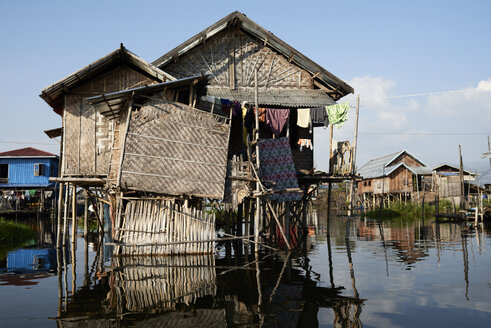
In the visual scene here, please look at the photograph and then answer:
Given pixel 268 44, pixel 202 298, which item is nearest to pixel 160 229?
pixel 202 298

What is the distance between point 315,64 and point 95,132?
8437 millimetres

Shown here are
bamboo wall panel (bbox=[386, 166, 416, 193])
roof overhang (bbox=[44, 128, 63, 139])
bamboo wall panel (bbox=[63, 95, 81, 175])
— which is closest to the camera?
bamboo wall panel (bbox=[63, 95, 81, 175])

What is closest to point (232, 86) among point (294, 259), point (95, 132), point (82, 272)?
point (95, 132)

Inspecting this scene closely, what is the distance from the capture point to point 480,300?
7367mm

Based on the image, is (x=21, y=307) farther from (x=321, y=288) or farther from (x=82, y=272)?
(x=321, y=288)

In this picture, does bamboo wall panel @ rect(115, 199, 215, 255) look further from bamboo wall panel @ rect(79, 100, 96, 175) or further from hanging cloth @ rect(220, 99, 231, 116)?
hanging cloth @ rect(220, 99, 231, 116)

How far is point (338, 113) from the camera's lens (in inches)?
593

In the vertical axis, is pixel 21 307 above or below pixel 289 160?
below

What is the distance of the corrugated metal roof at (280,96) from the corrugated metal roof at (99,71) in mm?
2527

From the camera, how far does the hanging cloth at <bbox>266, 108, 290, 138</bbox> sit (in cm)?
1476

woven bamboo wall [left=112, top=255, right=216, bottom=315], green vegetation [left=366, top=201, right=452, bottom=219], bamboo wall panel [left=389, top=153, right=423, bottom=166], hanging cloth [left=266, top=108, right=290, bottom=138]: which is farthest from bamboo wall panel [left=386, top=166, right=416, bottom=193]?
woven bamboo wall [left=112, top=255, right=216, bottom=315]

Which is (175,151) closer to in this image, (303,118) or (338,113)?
(303,118)

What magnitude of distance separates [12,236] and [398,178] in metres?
32.4

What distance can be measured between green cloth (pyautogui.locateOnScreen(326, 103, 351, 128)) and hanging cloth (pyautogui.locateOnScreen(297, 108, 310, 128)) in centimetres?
76
